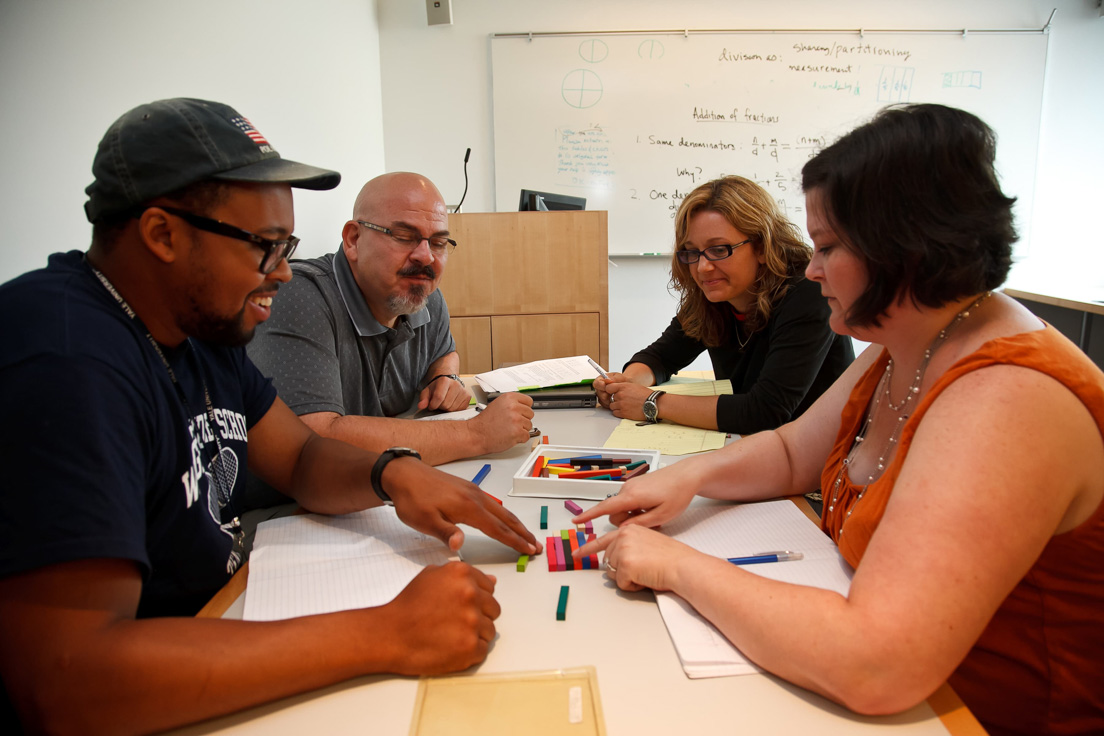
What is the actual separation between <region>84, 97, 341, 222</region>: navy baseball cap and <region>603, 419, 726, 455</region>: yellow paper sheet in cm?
102

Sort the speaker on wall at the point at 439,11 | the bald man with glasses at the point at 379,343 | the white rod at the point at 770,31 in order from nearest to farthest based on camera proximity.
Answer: the bald man with glasses at the point at 379,343, the speaker on wall at the point at 439,11, the white rod at the point at 770,31

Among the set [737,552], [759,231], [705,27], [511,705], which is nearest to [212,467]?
[511,705]

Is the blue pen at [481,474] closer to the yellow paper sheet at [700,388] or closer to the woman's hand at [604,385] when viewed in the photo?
the woman's hand at [604,385]

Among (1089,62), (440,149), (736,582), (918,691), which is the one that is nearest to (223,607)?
(736,582)

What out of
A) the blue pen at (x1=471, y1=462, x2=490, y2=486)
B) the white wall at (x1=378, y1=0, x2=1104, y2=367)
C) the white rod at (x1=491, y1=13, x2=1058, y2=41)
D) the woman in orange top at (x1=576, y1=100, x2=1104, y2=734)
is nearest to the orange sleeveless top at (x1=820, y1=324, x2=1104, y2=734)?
the woman in orange top at (x1=576, y1=100, x2=1104, y2=734)

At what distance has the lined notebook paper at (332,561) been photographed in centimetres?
87

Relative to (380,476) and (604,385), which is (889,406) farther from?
(604,385)

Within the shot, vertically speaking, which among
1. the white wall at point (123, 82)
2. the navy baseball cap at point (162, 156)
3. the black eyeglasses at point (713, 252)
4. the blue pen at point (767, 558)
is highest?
the white wall at point (123, 82)

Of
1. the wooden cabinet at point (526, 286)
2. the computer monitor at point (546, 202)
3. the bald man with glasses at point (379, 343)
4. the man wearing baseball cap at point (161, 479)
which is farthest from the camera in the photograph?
the computer monitor at point (546, 202)

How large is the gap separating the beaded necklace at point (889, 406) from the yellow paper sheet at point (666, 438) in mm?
441

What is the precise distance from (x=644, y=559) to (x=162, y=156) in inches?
30.9

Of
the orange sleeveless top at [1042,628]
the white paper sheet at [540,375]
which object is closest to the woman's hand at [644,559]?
the orange sleeveless top at [1042,628]

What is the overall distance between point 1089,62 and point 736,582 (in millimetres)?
→ 4844

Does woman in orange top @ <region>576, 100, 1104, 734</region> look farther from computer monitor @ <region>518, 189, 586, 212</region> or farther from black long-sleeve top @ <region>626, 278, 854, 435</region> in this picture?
computer monitor @ <region>518, 189, 586, 212</region>
